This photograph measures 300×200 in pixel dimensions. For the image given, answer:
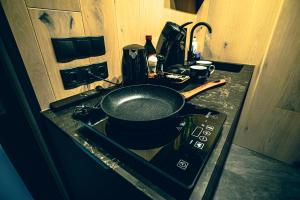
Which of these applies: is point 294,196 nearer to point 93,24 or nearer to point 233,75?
point 233,75

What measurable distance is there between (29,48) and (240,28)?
4.79 ft

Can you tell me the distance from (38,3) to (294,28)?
149cm

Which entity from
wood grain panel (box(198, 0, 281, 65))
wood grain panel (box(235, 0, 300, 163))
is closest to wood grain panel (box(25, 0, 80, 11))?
wood grain panel (box(198, 0, 281, 65))

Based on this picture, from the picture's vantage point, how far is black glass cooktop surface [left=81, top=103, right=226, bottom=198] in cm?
32

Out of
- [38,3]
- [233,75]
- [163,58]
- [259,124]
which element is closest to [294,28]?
[233,75]

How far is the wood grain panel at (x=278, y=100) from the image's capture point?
111 centimetres

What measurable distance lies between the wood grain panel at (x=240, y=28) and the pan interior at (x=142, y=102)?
1114 mm

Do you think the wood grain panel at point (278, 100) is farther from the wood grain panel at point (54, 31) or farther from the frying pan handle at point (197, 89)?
the wood grain panel at point (54, 31)

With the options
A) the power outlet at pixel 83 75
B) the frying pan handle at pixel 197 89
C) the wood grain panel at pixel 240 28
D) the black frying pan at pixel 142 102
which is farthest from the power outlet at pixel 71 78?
the wood grain panel at pixel 240 28

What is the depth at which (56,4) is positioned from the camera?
57 cm

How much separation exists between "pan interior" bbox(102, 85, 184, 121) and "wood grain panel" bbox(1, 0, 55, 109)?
264 mm

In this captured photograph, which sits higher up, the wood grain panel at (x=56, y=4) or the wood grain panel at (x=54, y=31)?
the wood grain panel at (x=56, y=4)

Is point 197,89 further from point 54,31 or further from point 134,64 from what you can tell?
point 54,31

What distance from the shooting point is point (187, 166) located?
33 centimetres
